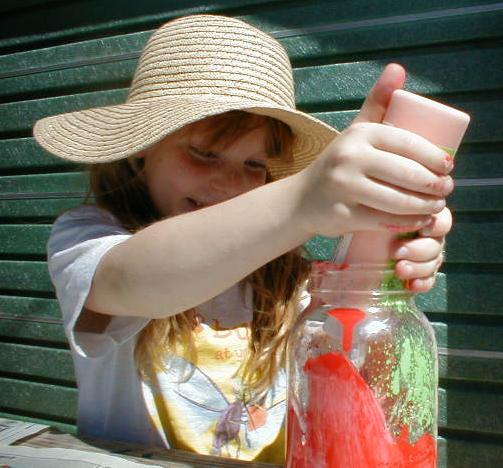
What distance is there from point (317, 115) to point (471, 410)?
3.56ft

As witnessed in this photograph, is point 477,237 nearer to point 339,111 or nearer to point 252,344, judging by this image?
point 339,111

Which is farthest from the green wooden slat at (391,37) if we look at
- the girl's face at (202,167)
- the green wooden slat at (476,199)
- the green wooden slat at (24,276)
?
the green wooden slat at (24,276)

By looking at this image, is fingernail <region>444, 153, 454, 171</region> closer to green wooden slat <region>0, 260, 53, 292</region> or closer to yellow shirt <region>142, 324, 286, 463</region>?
yellow shirt <region>142, 324, 286, 463</region>

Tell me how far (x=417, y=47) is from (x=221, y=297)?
3.68 feet

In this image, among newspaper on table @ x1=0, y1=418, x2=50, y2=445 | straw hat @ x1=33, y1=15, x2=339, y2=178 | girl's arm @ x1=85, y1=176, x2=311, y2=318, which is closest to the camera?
girl's arm @ x1=85, y1=176, x2=311, y2=318

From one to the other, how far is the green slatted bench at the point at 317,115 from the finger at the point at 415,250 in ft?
4.44

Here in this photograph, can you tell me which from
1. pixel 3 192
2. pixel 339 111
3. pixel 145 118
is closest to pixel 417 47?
pixel 339 111

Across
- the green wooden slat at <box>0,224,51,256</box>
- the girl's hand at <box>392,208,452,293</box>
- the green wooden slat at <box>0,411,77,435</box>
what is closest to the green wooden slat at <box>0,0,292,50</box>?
the green wooden slat at <box>0,224,51,256</box>

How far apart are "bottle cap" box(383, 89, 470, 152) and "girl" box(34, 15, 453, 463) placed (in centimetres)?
7

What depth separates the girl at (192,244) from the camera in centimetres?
73

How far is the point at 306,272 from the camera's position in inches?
56.4

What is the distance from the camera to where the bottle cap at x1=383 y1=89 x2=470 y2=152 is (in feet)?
1.80

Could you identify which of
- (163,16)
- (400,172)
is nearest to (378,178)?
(400,172)

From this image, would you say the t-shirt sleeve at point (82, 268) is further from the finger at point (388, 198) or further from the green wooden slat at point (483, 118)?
the green wooden slat at point (483, 118)
